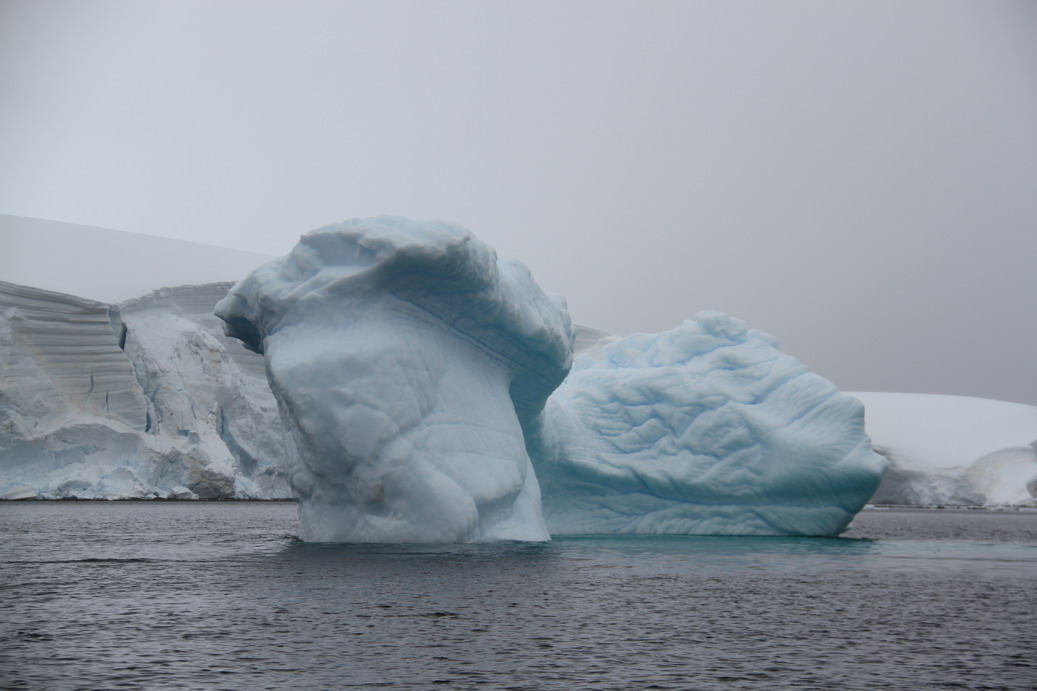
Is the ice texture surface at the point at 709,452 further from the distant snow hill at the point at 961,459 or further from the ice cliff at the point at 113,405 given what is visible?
the distant snow hill at the point at 961,459

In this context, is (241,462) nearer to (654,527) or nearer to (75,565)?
(654,527)

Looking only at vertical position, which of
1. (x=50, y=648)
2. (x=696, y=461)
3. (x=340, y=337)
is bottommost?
(x=50, y=648)

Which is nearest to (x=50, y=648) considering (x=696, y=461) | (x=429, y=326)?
(x=429, y=326)

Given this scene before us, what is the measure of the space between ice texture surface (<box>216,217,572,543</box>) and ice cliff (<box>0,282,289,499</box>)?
46.2 ft

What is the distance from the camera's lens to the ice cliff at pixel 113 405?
961 inches

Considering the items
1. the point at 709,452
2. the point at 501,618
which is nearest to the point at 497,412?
the point at 709,452

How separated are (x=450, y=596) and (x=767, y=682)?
3.13 metres

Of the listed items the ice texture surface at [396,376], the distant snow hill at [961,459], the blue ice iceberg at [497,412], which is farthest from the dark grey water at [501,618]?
the distant snow hill at [961,459]

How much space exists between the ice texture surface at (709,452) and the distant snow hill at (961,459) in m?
24.2

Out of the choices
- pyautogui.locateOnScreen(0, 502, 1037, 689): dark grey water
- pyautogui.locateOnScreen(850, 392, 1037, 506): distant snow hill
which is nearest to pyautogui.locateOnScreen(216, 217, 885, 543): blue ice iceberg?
pyautogui.locateOnScreen(0, 502, 1037, 689): dark grey water

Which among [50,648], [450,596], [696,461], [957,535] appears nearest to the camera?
[50,648]

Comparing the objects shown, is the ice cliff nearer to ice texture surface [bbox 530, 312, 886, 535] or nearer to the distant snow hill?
ice texture surface [bbox 530, 312, 886, 535]

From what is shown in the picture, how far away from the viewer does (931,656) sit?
18.6ft

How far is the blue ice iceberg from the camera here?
1098 centimetres
